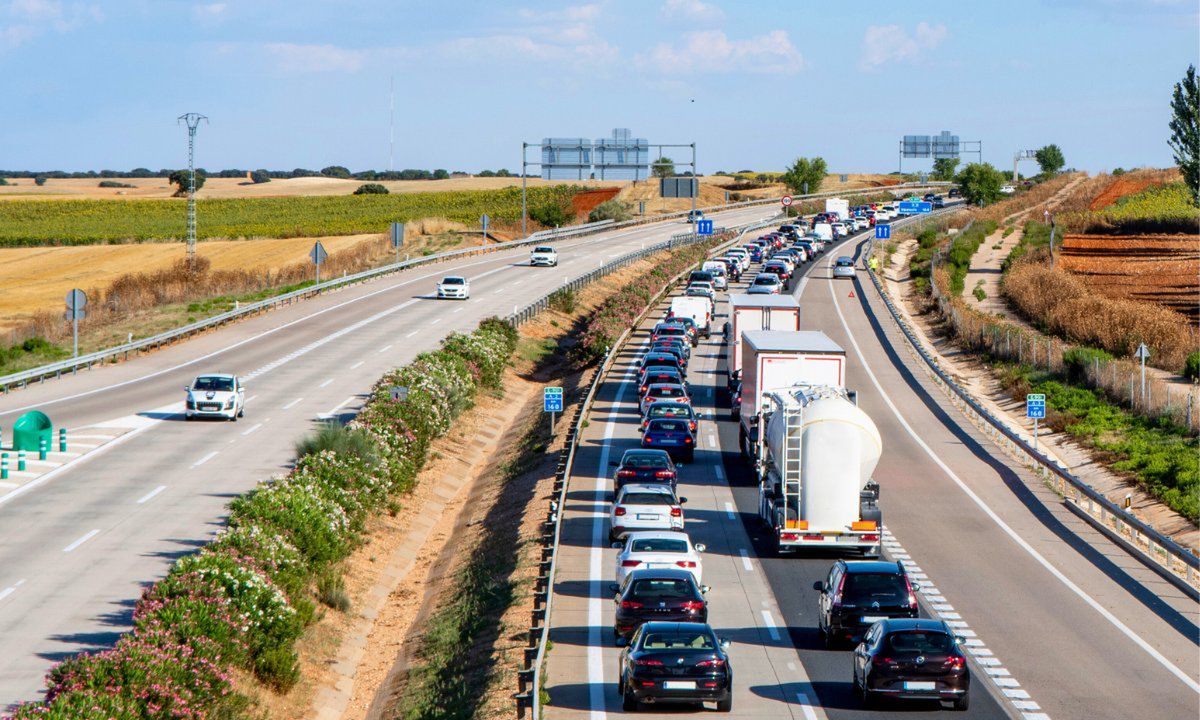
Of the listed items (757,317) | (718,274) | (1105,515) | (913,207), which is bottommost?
(1105,515)

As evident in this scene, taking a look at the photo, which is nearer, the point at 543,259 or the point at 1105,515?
the point at 1105,515

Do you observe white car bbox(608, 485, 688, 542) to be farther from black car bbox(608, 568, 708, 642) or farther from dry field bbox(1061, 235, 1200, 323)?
dry field bbox(1061, 235, 1200, 323)

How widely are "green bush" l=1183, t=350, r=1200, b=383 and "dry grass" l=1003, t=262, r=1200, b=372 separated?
1.52 meters

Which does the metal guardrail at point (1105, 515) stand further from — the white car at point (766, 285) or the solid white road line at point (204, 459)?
the white car at point (766, 285)

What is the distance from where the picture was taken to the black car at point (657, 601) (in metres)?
23.7

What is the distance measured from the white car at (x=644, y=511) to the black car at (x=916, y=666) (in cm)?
1166

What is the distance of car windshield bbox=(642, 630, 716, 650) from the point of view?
66.6ft

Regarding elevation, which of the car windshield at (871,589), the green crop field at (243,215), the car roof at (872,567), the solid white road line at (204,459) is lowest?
the solid white road line at (204,459)

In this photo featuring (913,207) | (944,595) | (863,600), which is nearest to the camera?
(863,600)

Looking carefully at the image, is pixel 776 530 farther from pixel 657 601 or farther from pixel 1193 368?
pixel 1193 368

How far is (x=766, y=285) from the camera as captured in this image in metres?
85.2

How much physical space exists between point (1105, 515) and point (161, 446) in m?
25.3

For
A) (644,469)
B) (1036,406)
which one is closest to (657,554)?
(644,469)

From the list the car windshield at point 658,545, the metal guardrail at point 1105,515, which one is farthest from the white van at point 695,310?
the car windshield at point 658,545
